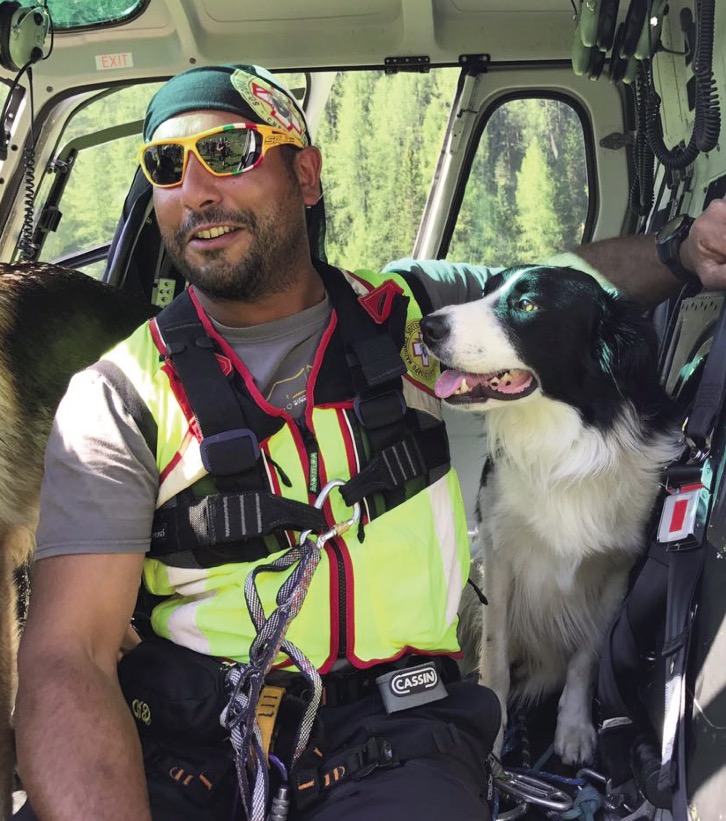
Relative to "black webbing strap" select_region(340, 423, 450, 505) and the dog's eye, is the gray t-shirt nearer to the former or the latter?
"black webbing strap" select_region(340, 423, 450, 505)

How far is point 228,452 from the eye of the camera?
1.67 m

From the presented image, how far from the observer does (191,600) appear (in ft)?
5.88

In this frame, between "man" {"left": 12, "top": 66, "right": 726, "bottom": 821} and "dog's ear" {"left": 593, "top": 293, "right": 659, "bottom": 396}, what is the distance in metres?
0.23

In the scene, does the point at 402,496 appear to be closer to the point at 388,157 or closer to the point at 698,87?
the point at 698,87

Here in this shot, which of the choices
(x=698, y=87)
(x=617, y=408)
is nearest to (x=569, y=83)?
(x=698, y=87)

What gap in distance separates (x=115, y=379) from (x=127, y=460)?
0.19 m

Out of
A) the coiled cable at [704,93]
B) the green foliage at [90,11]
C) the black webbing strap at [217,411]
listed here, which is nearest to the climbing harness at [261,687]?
the black webbing strap at [217,411]

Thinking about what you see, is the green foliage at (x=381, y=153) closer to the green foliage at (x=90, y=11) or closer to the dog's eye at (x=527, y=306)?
the green foliage at (x=90, y=11)

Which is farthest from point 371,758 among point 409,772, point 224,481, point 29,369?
point 29,369

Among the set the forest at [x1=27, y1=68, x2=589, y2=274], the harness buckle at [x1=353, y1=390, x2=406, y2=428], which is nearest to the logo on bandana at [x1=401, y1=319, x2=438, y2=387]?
the harness buckle at [x1=353, y1=390, x2=406, y2=428]

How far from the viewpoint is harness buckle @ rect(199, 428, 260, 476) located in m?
1.67

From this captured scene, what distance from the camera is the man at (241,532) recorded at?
1.57 metres

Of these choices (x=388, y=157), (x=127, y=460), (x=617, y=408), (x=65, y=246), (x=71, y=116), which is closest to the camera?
(x=127, y=460)

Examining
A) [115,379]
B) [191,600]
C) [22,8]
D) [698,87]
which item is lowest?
[191,600]
